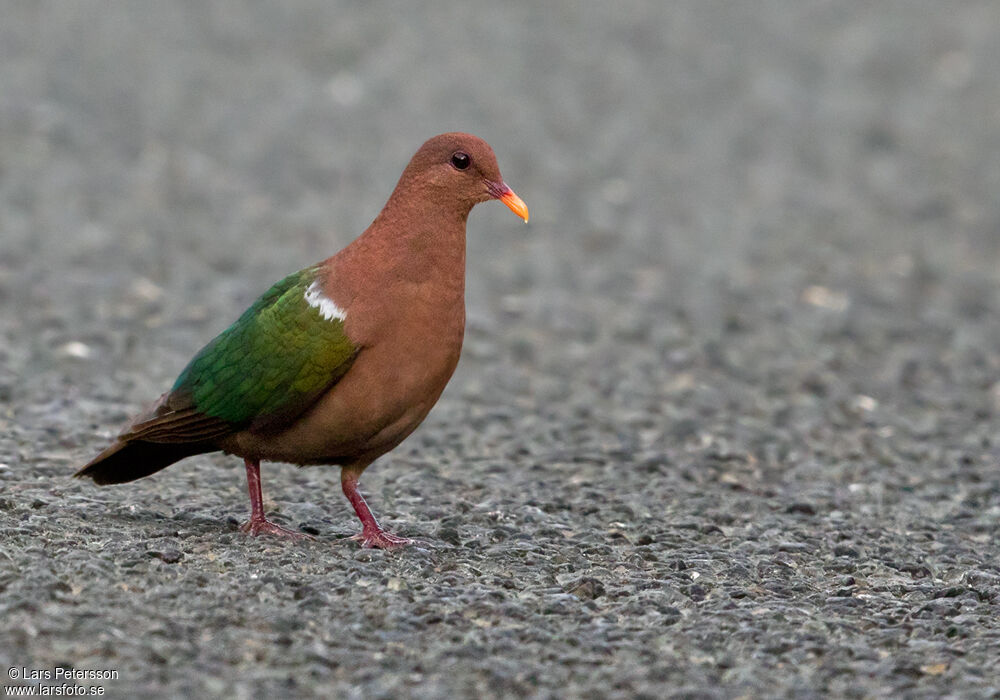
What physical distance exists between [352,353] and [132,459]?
1.28 meters

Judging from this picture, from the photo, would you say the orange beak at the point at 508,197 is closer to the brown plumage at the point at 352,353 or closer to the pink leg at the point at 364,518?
the brown plumage at the point at 352,353

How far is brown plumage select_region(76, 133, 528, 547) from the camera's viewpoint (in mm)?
5938

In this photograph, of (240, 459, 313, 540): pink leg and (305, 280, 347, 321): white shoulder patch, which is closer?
(305, 280, 347, 321): white shoulder patch

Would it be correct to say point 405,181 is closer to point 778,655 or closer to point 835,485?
point 778,655

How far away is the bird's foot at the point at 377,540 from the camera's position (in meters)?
6.22

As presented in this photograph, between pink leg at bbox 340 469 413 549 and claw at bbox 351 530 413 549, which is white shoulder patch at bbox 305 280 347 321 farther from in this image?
claw at bbox 351 530 413 549

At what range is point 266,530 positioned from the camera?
6305 mm

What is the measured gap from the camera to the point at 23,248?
11391mm

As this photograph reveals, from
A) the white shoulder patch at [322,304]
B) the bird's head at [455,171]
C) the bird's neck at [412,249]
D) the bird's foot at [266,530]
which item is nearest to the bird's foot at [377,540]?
the bird's foot at [266,530]

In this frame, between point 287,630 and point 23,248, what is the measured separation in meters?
7.01

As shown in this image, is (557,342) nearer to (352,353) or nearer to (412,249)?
(412,249)

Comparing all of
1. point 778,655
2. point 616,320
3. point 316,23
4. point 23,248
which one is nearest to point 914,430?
point 616,320

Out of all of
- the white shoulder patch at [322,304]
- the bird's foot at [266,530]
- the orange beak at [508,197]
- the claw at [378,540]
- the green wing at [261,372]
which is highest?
the orange beak at [508,197]

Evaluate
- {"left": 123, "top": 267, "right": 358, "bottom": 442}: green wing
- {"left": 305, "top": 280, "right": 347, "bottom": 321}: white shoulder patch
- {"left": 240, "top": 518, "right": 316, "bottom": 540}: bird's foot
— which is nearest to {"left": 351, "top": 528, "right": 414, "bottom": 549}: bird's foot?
{"left": 240, "top": 518, "right": 316, "bottom": 540}: bird's foot
